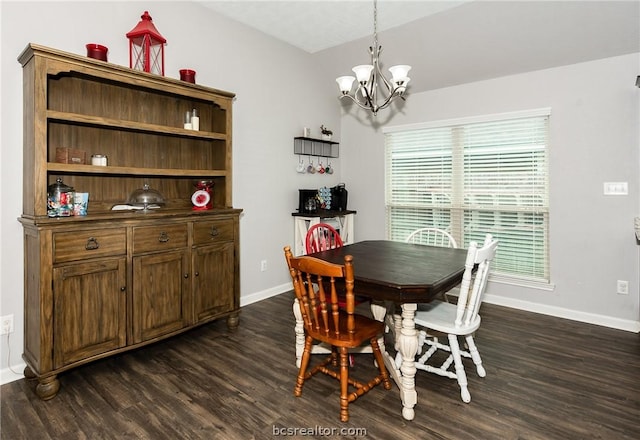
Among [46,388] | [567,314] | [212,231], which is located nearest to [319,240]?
[212,231]

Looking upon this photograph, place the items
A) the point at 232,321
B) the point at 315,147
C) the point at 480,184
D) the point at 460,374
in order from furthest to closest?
the point at 315,147, the point at 480,184, the point at 232,321, the point at 460,374

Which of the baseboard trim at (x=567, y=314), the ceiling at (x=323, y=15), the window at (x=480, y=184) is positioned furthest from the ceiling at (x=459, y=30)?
the baseboard trim at (x=567, y=314)

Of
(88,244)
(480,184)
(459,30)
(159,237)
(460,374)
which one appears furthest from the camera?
(480,184)

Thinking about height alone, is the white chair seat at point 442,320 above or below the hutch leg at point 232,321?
above

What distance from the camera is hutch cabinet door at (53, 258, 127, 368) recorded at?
2.21 m

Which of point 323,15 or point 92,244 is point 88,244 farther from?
point 323,15

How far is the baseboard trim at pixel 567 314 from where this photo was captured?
3.21 metres

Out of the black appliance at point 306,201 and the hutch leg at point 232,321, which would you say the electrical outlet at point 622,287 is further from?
the hutch leg at point 232,321

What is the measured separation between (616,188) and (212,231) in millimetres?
3448

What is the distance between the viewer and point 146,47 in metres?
2.79

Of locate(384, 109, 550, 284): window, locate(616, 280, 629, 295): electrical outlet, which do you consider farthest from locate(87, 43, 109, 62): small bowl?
locate(616, 280, 629, 295): electrical outlet

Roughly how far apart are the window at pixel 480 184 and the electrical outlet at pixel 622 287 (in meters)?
0.55

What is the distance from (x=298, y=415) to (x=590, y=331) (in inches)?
105

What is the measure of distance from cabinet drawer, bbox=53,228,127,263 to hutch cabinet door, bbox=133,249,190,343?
167 millimetres
